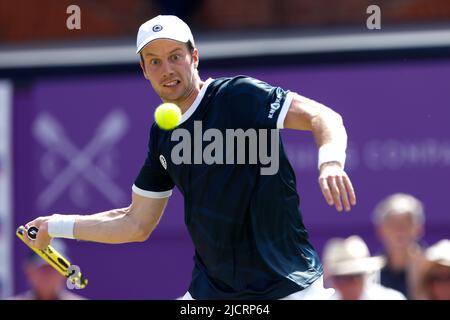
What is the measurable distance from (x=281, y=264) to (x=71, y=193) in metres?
5.19

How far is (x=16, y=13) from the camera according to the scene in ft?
36.4

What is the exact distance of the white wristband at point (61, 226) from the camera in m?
5.41

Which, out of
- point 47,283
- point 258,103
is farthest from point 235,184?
point 47,283

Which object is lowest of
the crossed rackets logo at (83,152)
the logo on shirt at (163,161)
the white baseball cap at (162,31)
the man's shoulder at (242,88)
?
the logo on shirt at (163,161)

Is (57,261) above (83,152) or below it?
below

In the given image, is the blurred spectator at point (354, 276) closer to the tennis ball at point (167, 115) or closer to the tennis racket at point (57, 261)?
the tennis racket at point (57, 261)

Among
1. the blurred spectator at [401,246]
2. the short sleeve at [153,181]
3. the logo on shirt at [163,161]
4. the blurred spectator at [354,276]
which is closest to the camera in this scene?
the logo on shirt at [163,161]

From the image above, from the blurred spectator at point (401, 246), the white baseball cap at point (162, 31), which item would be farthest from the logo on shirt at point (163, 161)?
the blurred spectator at point (401, 246)

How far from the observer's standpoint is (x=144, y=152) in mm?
9961

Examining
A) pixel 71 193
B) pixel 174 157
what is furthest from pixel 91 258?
pixel 174 157

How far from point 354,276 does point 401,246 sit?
103 cm

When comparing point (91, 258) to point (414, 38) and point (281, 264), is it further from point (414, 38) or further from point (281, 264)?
point (281, 264)

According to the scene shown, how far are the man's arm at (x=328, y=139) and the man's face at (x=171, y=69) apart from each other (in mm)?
497

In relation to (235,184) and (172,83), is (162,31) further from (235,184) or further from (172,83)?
(235,184)
